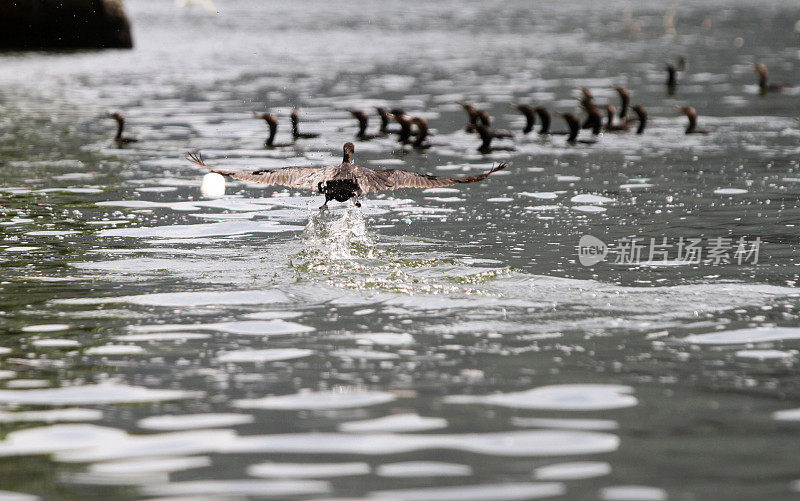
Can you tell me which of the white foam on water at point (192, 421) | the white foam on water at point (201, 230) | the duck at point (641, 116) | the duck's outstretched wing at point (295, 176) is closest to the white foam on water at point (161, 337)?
the white foam on water at point (192, 421)

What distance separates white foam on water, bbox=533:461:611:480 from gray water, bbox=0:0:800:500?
29 mm

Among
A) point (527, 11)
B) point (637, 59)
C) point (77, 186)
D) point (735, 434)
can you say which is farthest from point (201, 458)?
point (527, 11)

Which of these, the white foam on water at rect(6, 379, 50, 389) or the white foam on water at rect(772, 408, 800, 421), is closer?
the white foam on water at rect(772, 408, 800, 421)

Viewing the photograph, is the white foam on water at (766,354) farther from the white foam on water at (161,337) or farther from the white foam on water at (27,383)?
the white foam on water at (27,383)

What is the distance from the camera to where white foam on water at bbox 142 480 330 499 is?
6.12 meters

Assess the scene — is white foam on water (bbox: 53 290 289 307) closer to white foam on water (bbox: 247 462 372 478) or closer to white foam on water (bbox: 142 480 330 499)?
white foam on water (bbox: 247 462 372 478)

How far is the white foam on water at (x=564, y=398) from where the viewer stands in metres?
7.53

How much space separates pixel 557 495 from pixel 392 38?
56382mm

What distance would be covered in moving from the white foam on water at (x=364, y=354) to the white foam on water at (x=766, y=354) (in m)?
2.68

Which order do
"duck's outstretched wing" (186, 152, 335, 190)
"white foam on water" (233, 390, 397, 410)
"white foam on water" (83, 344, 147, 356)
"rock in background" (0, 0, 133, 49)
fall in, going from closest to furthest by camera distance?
"white foam on water" (233, 390, 397, 410) → "white foam on water" (83, 344, 147, 356) → "duck's outstretched wing" (186, 152, 335, 190) → "rock in background" (0, 0, 133, 49)

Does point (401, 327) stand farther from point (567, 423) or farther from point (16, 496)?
point (16, 496)

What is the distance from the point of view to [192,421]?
722 centimetres

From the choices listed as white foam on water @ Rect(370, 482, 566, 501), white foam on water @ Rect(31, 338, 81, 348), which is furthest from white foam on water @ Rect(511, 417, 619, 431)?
white foam on water @ Rect(31, 338, 81, 348)

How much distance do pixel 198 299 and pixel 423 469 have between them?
444cm
